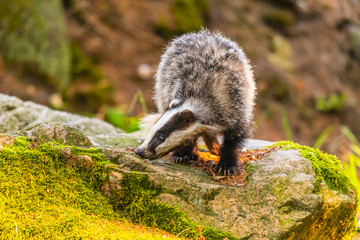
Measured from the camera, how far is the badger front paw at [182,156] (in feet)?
14.3

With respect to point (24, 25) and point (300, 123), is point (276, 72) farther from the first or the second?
point (24, 25)

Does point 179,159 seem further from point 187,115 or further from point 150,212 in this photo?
point 150,212

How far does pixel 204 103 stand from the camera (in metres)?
4.34

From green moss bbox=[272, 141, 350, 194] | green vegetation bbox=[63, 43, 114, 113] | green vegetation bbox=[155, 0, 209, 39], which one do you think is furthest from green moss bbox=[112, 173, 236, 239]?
green vegetation bbox=[155, 0, 209, 39]

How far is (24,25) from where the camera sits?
9016mm

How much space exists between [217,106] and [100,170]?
5.27 feet

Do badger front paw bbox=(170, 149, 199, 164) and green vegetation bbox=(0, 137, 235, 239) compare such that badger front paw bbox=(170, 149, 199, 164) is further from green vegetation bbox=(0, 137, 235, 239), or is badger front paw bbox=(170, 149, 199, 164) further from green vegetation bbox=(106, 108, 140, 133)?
green vegetation bbox=(106, 108, 140, 133)

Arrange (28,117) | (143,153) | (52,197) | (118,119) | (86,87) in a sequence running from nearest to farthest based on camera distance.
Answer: (52,197) → (143,153) → (28,117) → (118,119) → (86,87)

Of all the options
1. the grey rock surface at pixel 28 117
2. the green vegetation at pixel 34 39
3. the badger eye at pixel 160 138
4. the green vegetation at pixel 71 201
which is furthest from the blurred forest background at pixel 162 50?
the green vegetation at pixel 71 201

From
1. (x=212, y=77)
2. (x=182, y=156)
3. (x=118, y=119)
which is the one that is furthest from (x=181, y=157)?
(x=118, y=119)

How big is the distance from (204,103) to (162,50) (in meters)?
5.30

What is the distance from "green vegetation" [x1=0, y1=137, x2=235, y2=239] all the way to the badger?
2.22 feet

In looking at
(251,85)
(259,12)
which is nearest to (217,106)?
(251,85)

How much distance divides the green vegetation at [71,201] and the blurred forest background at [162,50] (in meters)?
5.37
